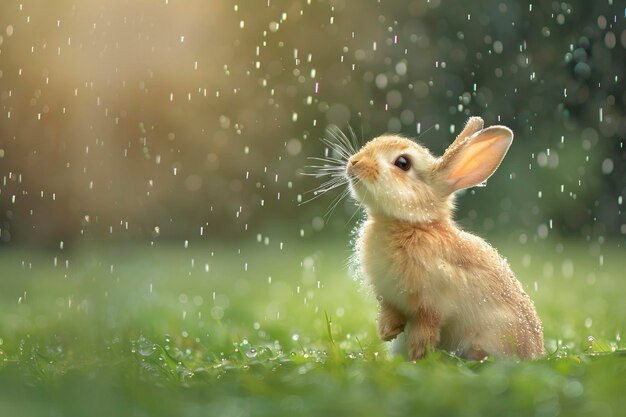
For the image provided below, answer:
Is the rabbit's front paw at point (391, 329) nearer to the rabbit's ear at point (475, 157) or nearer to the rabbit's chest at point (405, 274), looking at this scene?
the rabbit's chest at point (405, 274)

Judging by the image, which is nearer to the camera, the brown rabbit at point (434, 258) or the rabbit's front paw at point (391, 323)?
the brown rabbit at point (434, 258)

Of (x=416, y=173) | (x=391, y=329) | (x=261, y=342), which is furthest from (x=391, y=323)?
(x=261, y=342)

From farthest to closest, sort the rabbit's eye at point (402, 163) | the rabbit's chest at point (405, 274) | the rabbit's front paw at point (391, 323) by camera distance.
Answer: the rabbit's eye at point (402, 163), the rabbit's front paw at point (391, 323), the rabbit's chest at point (405, 274)

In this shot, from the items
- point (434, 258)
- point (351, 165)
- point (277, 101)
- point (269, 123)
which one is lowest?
point (434, 258)

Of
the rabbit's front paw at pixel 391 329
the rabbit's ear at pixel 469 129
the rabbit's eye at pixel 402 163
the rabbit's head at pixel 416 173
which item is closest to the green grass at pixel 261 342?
the rabbit's front paw at pixel 391 329

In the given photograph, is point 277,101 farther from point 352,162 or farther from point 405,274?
point 405,274

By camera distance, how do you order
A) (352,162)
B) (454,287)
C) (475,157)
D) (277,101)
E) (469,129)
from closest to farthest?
1. (454,287)
2. (352,162)
3. (475,157)
4. (469,129)
5. (277,101)

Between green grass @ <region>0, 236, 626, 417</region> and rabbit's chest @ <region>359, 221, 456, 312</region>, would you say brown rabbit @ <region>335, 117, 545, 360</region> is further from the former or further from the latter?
green grass @ <region>0, 236, 626, 417</region>

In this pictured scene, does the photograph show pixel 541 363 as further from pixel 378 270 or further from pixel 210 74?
pixel 210 74
